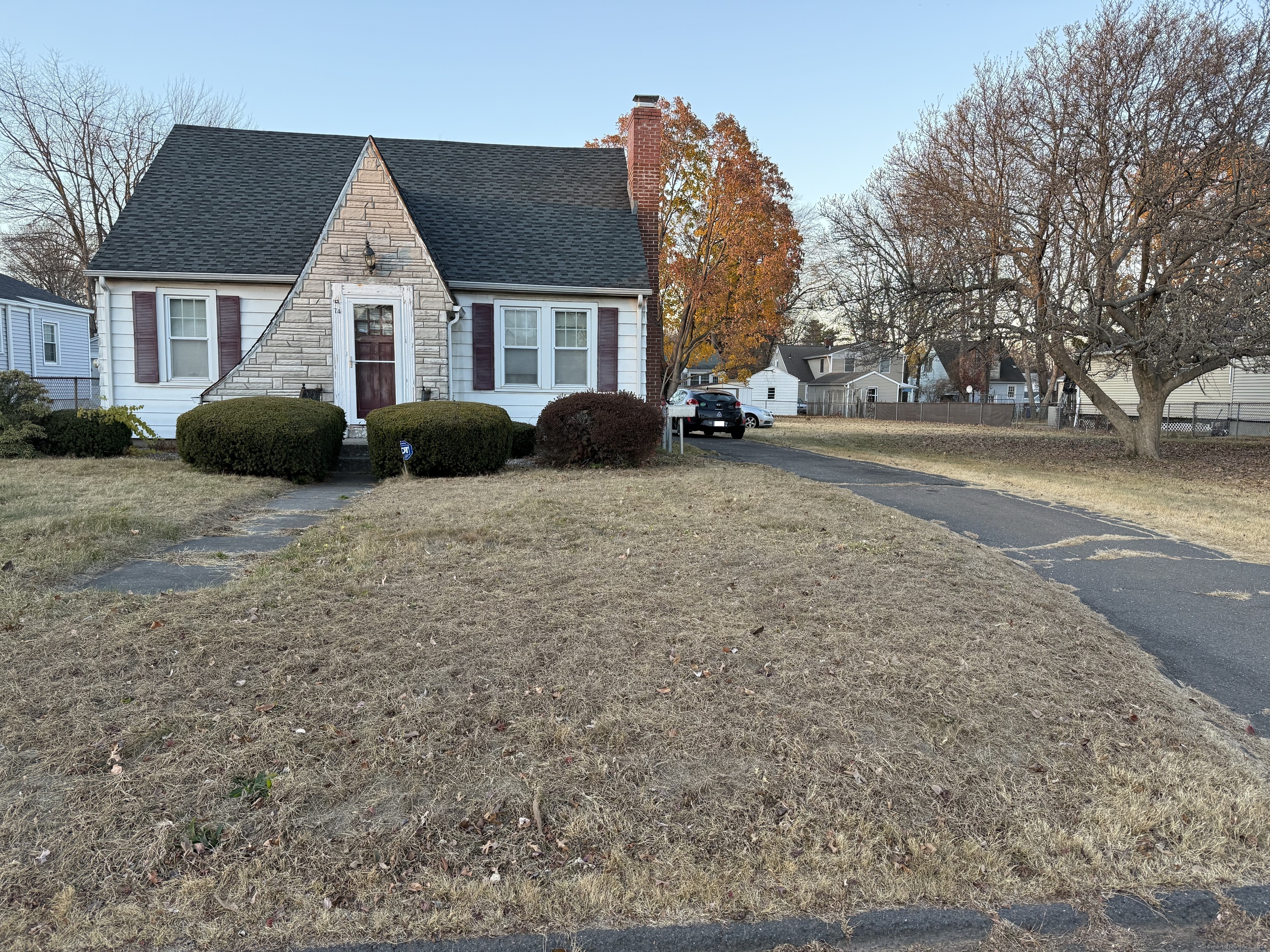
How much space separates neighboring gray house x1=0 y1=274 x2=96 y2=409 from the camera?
92.6 feet

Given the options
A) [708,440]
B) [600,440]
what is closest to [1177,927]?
[600,440]

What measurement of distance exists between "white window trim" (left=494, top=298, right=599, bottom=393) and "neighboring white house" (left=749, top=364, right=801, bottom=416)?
1828 inches

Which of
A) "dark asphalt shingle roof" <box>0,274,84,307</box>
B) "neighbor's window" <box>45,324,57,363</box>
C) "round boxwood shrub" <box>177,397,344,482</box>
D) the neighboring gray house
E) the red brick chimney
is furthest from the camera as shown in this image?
"neighbor's window" <box>45,324,57,363</box>

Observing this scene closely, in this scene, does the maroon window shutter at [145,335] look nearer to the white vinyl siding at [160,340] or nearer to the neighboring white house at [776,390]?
the white vinyl siding at [160,340]

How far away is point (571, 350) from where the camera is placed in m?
16.0

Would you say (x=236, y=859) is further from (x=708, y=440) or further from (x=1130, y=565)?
(x=708, y=440)

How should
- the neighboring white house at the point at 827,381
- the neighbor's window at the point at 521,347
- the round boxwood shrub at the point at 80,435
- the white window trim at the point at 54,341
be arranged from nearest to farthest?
1. the round boxwood shrub at the point at 80,435
2. the neighbor's window at the point at 521,347
3. the white window trim at the point at 54,341
4. the neighboring white house at the point at 827,381

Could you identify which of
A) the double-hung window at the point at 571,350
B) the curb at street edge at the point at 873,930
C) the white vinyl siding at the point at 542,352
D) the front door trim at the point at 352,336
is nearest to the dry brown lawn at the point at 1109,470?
the white vinyl siding at the point at 542,352

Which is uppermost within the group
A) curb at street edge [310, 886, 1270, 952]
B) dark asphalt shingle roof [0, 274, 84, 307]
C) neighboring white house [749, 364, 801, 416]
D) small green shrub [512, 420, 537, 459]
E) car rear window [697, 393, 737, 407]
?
dark asphalt shingle roof [0, 274, 84, 307]

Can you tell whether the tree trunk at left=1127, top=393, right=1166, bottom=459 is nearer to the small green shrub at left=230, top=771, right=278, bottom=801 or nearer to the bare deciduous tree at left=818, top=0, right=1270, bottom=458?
the bare deciduous tree at left=818, top=0, right=1270, bottom=458

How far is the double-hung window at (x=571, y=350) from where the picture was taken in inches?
628

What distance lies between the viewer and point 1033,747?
369 centimetres

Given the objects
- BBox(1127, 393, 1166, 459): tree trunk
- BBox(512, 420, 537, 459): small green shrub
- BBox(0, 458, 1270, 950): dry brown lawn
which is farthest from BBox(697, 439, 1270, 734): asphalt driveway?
BBox(1127, 393, 1166, 459): tree trunk

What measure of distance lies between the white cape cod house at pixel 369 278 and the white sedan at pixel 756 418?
1646 cm
